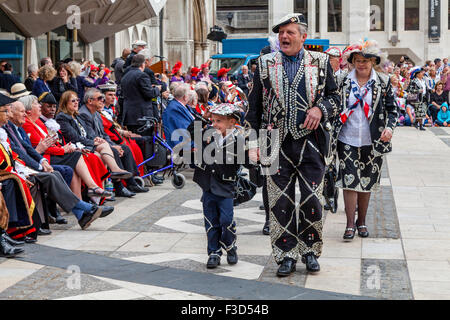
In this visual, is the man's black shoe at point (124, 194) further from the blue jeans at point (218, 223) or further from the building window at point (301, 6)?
the building window at point (301, 6)

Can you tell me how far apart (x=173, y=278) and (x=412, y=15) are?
185ft

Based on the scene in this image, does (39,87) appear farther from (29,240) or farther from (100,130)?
(29,240)

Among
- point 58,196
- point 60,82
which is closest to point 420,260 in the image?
point 58,196

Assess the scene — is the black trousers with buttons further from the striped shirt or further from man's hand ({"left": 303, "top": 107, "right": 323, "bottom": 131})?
the striped shirt

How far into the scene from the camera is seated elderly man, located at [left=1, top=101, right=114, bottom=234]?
7863mm

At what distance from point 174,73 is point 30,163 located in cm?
1262

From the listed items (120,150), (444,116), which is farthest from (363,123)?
(444,116)

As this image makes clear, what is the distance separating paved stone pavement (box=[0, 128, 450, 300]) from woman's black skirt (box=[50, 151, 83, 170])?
23.9 inches

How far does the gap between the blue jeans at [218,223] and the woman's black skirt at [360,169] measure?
1.54 m

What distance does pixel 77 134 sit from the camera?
30.7 ft

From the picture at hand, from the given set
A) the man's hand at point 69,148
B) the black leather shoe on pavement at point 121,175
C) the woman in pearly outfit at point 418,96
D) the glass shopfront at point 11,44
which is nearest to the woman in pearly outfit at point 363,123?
the man's hand at point 69,148

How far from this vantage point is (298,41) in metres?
5.87
